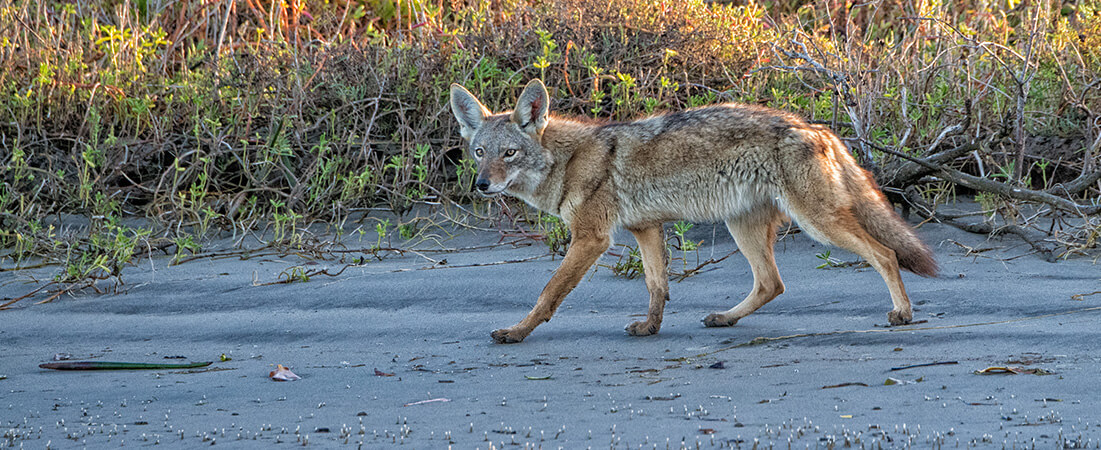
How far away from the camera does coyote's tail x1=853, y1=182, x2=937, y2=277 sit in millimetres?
5020

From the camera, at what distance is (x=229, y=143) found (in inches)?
317

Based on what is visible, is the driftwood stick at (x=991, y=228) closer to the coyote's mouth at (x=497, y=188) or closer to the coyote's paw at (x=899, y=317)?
the coyote's paw at (x=899, y=317)

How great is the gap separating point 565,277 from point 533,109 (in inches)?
39.0

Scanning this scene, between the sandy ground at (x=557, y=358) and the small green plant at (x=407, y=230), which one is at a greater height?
the sandy ground at (x=557, y=358)

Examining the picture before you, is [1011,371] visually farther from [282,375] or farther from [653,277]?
[282,375]

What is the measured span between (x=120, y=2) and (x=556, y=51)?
4.25m

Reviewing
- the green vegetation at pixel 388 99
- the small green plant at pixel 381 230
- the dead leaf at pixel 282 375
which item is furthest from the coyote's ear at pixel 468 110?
the dead leaf at pixel 282 375

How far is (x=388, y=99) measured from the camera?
26.6ft

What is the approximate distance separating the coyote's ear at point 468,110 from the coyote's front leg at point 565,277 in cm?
91

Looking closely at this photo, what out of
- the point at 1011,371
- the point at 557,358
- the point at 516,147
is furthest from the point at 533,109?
the point at 1011,371

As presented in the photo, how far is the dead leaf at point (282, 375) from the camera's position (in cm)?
418

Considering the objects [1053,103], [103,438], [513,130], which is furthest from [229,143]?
[1053,103]

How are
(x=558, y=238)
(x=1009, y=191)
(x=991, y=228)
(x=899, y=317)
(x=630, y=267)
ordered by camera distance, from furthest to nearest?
(x=558, y=238)
(x=991, y=228)
(x=630, y=267)
(x=1009, y=191)
(x=899, y=317)

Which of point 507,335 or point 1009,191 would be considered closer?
point 507,335
